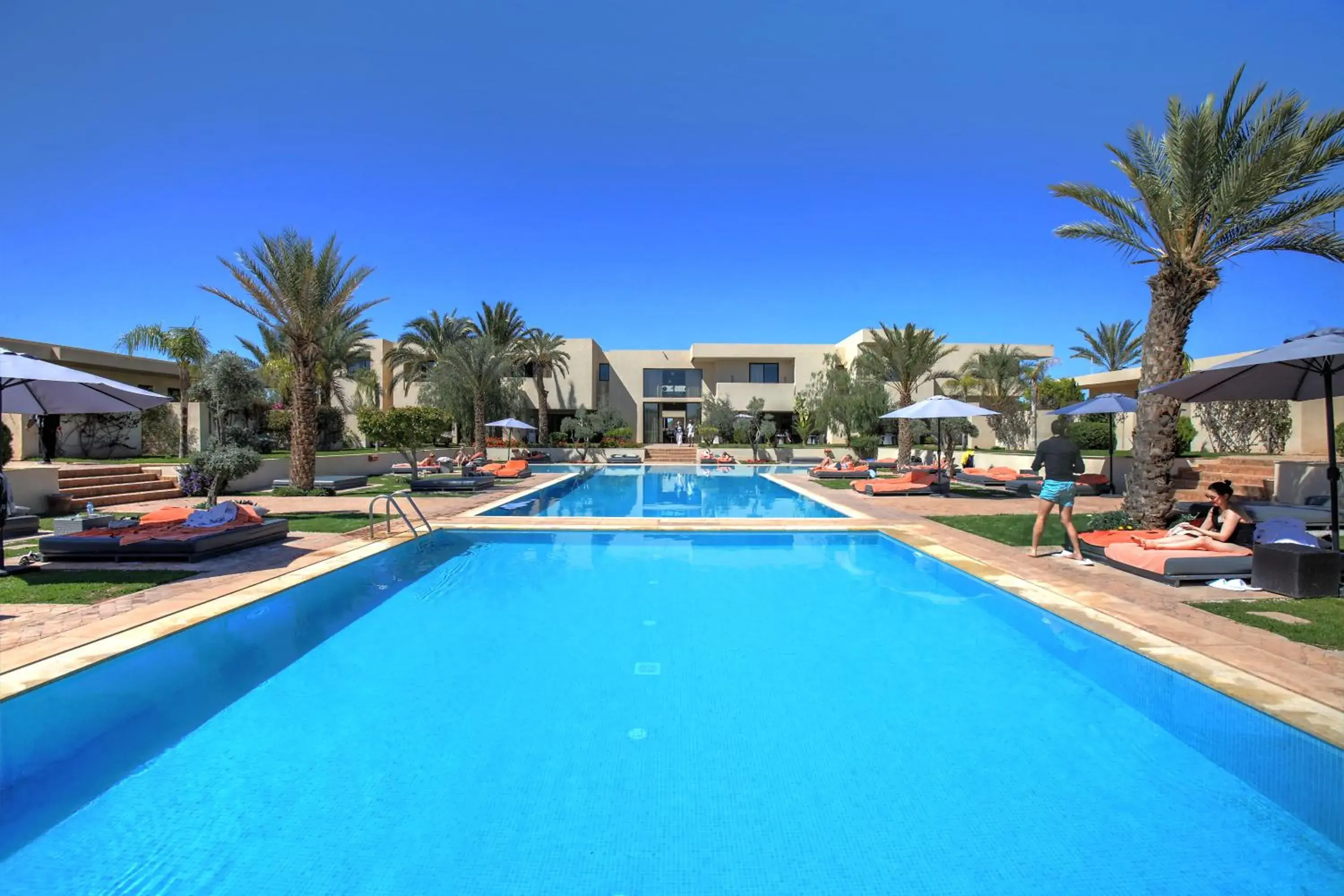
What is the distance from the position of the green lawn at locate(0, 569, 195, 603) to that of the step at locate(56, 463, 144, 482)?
302 inches

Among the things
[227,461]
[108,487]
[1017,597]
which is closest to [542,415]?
[108,487]

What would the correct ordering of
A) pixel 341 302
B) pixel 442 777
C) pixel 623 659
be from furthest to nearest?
pixel 341 302, pixel 623 659, pixel 442 777

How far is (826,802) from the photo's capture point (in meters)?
3.20

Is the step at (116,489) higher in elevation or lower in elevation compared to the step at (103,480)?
lower

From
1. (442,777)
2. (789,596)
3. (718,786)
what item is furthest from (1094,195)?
(442,777)

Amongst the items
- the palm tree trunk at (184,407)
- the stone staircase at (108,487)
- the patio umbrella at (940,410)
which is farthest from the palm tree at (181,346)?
the patio umbrella at (940,410)

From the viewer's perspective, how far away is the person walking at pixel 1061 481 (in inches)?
306

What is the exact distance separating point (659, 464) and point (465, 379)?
9.87 metres

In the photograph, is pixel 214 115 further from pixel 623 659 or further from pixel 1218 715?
pixel 1218 715

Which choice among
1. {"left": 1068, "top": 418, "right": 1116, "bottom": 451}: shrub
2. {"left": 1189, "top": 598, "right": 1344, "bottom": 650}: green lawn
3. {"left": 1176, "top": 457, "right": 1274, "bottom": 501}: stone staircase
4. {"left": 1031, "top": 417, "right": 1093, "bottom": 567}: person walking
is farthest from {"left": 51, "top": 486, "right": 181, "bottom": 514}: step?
{"left": 1068, "top": 418, "right": 1116, "bottom": 451}: shrub

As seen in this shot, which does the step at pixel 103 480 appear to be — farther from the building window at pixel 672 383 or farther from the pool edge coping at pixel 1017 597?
the building window at pixel 672 383

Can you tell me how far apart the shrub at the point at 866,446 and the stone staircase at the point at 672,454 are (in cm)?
797

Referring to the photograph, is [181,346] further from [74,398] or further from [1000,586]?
[1000,586]

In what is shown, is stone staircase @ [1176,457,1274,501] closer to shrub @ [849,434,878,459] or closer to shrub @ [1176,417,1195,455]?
shrub @ [1176,417,1195,455]
